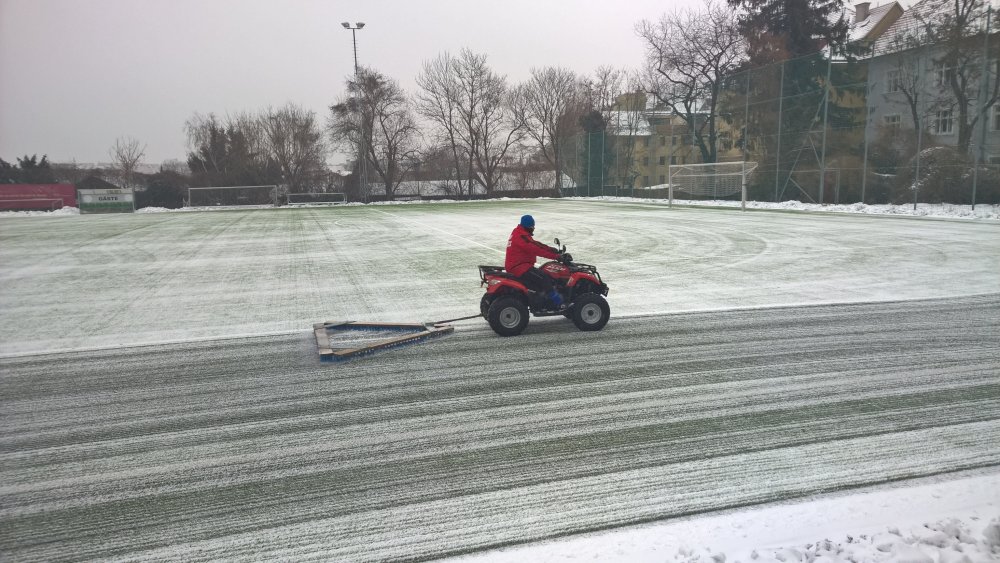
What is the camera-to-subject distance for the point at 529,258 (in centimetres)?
678

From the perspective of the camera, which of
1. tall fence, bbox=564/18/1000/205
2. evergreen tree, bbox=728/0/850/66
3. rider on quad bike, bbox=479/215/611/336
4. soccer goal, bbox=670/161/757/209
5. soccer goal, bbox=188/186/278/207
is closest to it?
rider on quad bike, bbox=479/215/611/336

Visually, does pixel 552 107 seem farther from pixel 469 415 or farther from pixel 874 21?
pixel 469 415

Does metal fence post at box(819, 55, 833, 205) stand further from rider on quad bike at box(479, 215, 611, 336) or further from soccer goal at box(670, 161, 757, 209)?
rider on quad bike at box(479, 215, 611, 336)

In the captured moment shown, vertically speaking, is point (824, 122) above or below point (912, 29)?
below

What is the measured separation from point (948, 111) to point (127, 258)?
26.4 meters

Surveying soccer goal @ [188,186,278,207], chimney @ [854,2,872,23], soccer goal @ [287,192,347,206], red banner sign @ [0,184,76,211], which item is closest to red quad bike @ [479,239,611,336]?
soccer goal @ [188,186,278,207]

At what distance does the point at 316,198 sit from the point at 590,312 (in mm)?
43708

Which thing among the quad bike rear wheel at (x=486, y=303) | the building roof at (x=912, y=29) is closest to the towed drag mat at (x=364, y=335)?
the quad bike rear wheel at (x=486, y=303)

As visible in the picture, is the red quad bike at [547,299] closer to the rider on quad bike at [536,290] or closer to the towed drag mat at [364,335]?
the rider on quad bike at [536,290]

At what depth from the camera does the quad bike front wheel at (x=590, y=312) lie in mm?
7000

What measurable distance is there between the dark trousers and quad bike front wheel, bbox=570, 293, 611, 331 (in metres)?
0.37

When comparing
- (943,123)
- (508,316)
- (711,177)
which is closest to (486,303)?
(508,316)

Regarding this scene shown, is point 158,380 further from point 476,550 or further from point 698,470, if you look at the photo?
point 698,470

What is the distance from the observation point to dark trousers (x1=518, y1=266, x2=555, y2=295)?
271 inches
